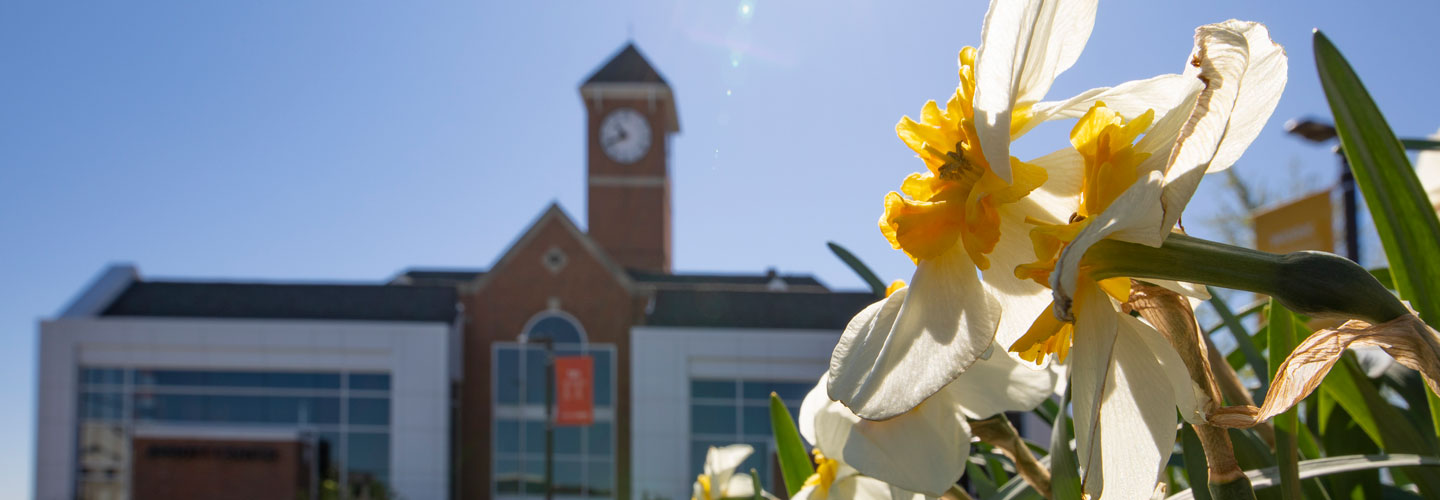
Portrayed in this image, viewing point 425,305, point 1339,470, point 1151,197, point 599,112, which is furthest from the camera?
point 599,112

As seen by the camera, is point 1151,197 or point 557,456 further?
point 557,456

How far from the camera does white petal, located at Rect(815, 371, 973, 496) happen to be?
0.39 m

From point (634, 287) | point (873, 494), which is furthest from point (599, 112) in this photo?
point (873, 494)

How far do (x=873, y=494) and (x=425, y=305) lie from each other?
756 inches

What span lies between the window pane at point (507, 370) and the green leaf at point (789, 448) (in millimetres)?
18232

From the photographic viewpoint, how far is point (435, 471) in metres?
17.1

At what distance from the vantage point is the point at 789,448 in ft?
2.48

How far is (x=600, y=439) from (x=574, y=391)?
65.3 inches

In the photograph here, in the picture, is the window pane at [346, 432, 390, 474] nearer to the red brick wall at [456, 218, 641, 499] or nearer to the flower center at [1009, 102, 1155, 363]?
the red brick wall at [456, 218, 641, 499]

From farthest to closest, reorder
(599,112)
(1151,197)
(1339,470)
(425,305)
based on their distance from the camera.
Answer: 1. (599,112)
2. (425,305)
3. (1339,470)
4. (1151,197)

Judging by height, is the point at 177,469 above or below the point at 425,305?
below

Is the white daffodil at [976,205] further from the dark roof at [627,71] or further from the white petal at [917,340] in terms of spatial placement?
the dark roof at [627,71]

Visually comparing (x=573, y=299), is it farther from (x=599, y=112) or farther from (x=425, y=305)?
(x=599, y=112)

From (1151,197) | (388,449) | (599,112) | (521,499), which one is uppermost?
(599,112)
